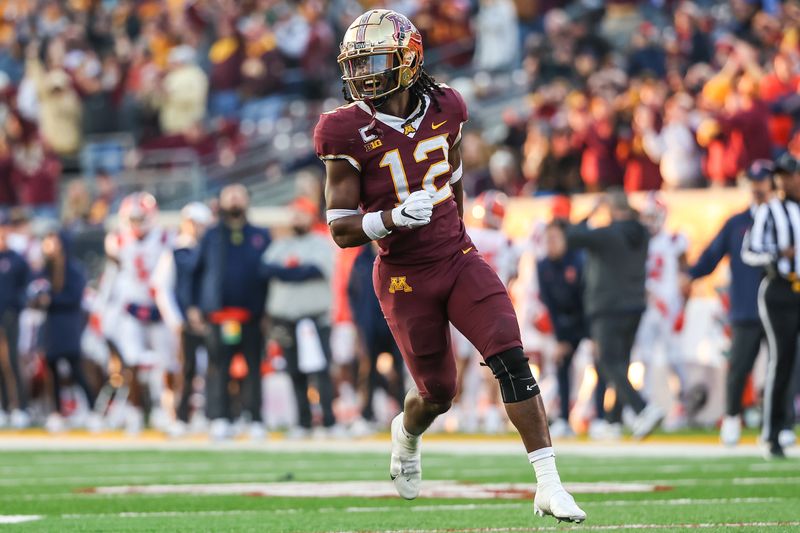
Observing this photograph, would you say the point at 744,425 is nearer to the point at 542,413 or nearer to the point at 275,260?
the point at 275,260

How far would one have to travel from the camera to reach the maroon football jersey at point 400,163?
265 inches

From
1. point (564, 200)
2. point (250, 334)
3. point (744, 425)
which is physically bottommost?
point (744, 425)

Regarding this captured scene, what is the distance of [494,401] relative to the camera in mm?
15133

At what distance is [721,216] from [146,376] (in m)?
6.21

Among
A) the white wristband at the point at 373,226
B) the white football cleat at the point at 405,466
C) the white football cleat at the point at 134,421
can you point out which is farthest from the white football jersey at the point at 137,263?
the white wristband at the point at 373,226

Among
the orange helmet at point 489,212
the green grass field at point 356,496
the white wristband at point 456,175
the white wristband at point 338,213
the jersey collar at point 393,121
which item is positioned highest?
the jersey collar at point 393,121

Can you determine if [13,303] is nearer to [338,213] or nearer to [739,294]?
[739,294]

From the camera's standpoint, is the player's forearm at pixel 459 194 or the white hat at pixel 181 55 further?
the white hat at pixel 181 55

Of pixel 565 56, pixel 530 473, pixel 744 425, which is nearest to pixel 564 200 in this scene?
pixel 744 425

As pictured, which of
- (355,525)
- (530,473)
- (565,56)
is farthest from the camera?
(565,56)

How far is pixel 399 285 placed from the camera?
6879 mm

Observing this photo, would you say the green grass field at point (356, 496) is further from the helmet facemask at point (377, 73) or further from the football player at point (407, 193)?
the helmet facemask at point (377, 73)

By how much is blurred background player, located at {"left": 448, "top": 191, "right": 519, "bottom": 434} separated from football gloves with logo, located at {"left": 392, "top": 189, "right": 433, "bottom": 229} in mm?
7841

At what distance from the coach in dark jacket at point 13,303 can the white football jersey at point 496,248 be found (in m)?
5.27
